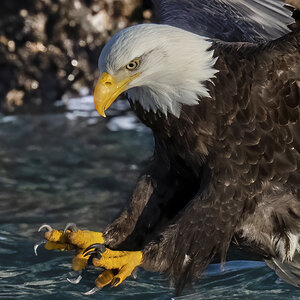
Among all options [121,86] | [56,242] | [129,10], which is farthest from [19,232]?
[129,10]

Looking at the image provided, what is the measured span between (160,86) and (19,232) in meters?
1.62

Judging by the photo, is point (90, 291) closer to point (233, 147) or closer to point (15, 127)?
point (233, 147)

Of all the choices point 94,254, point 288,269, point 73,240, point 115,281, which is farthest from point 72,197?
point 288,269

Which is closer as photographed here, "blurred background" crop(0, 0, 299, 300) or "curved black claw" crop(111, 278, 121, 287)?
"curved black claw" crop(111, 278, 121, 287)

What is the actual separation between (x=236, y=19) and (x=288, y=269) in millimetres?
1462

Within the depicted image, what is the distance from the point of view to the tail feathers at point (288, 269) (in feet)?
14.2

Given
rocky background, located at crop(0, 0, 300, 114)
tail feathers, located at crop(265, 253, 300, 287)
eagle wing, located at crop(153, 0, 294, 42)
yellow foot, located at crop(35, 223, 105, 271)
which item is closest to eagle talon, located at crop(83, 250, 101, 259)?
yellow foot, located at crop(35, 223, 105, 271)

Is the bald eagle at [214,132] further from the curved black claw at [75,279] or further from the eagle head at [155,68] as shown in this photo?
the curved black claw at [75,279]

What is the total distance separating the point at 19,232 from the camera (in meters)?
5.00

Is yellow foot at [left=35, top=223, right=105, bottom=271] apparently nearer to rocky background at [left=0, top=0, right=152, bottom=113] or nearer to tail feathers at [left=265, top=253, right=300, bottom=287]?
tail feathers at [left=265, top=253, right=300, bottom=287]

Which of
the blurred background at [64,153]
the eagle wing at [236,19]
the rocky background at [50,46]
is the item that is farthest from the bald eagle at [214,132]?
the rocky background at [50,46]

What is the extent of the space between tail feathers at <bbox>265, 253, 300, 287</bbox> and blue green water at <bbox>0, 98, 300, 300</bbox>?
4 centimetres

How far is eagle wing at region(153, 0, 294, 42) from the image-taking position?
4.70m

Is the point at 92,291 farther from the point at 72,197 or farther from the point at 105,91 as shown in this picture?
the point at 72,197
